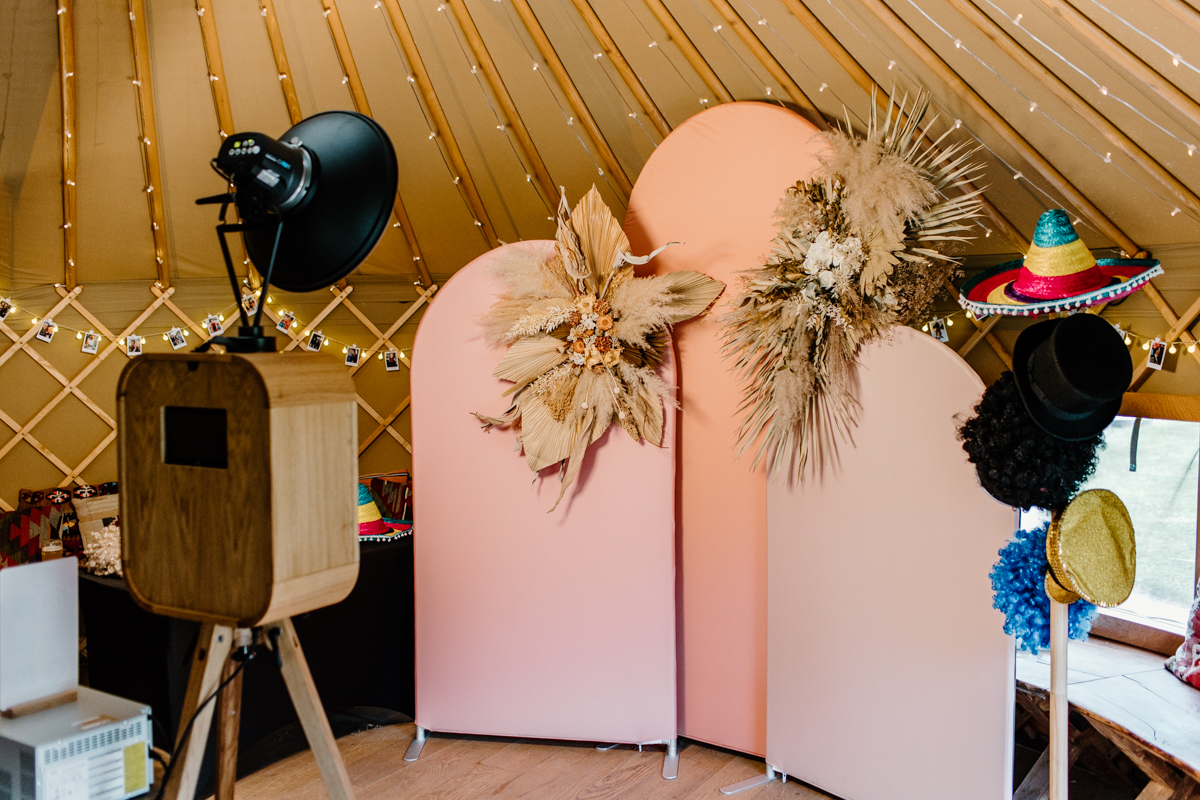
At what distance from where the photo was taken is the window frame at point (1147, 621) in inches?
75.7

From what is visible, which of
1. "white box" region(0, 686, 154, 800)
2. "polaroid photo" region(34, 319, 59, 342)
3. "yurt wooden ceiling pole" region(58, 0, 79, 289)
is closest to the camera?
"white box" region(0, 686, 154, 800)

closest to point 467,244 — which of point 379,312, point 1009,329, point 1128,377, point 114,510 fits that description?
point 379,312

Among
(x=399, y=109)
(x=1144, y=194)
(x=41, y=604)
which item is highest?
(x=399, y=109)

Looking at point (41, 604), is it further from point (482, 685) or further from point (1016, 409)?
point (1016, 409)

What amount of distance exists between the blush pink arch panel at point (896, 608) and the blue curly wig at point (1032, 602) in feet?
0.86

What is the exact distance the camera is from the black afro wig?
4.18 ft

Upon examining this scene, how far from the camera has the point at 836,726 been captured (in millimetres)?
1881

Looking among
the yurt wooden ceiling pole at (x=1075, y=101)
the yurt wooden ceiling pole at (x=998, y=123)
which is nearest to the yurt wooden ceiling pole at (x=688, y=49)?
the yurt wooden ceiling pole at (x=998, y=123)

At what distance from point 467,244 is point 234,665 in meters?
2.19

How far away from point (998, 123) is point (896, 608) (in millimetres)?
1147

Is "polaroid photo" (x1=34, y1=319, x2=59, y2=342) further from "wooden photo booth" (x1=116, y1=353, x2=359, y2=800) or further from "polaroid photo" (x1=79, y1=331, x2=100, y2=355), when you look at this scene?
"wooden photo booth" (x1=116, y1=353, x2=359, y2=800)

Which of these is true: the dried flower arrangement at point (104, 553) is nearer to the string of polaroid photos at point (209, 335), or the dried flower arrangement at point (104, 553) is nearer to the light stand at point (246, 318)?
the string of polaroid photos at point (209, 335)

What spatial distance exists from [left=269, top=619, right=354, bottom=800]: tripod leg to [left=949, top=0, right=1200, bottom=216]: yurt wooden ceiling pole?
1.77 m

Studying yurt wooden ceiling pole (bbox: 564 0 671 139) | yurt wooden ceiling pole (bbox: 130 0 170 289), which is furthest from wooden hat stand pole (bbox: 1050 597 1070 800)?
yurt wooden ceiling pole (bbox: 130 0 170 289)
